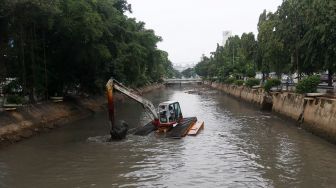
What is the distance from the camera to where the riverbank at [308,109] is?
89.0ft

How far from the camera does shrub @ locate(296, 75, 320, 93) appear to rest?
33156 millimetres

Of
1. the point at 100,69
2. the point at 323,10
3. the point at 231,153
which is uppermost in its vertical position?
the point at 323,10

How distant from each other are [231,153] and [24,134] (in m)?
14.0

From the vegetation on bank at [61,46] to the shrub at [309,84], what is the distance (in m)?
17.3

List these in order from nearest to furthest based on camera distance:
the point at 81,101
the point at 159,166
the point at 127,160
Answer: the point at 159,166, the point at 127,160, the point at 81,101

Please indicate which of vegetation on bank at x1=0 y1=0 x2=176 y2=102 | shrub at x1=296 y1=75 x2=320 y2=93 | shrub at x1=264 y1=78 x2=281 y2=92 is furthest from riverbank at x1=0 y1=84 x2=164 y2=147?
shrub at x1=296 y1=75 x2=320 y2=93

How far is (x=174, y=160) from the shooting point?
21.7 meters

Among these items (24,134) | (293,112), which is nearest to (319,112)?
(293,112)

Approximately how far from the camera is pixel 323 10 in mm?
34500

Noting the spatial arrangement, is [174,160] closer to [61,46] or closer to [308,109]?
[308,109]

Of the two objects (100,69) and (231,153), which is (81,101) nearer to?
(100,69)

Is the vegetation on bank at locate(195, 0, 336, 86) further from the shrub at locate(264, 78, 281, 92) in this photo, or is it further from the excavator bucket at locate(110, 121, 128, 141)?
the excavator bucket at locate(110, 121, 128, 141)

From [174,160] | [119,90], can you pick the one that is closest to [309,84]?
[119,90]

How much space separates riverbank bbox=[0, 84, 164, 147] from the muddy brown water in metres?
0.99
